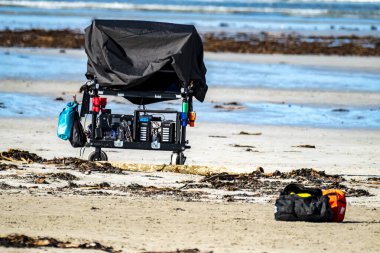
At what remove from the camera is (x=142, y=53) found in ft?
51.8

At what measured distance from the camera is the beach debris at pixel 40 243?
32.6 feet

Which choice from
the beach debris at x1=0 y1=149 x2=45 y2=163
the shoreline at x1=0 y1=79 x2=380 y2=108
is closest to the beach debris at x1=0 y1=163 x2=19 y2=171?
the beach debris at x1=0 y1=149 x2=45 y2=163

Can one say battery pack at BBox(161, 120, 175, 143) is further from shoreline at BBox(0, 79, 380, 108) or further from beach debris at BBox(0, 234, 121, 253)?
shoreline at BBox(0, 79, 380, 108)

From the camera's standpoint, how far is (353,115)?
24.6 meters

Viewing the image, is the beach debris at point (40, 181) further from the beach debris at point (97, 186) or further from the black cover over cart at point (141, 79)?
the black cover over cart at point (141, 79)

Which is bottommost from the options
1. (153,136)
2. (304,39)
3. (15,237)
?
(15,237)

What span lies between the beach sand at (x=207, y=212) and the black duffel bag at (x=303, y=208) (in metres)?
0.11

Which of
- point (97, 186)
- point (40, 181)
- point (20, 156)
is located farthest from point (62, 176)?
point (20, 156)

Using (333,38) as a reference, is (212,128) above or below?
below

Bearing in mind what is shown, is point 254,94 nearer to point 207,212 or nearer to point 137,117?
point 137,117

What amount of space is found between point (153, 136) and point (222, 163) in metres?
1.26

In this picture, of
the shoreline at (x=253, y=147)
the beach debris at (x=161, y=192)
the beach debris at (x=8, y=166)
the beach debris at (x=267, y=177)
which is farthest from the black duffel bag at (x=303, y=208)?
the beach debris at (x=8, y=166)

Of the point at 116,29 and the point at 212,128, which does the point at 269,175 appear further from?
the point at 212,128

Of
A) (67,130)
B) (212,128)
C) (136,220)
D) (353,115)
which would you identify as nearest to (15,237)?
(136,220)
